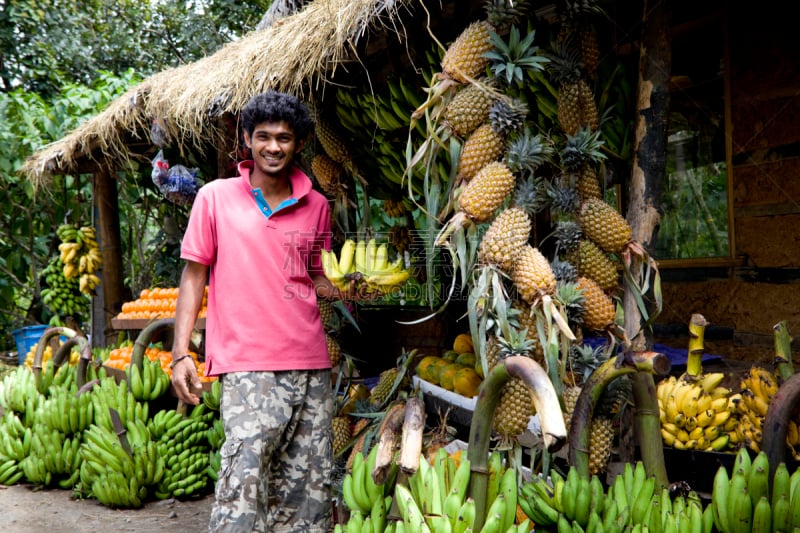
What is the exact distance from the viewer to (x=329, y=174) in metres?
4.11

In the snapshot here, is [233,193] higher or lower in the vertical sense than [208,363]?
higher

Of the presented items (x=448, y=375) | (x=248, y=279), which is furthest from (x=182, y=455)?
(x=248, y=279)

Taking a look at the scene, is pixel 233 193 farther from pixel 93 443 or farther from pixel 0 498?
pixel 0 498

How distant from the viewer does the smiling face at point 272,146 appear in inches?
97.0

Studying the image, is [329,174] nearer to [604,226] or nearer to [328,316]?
[328,316]

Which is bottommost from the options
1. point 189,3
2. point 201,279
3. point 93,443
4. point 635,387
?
point 93,443

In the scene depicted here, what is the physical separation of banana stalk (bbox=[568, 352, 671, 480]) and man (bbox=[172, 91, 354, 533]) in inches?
41.7

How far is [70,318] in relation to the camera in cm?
770

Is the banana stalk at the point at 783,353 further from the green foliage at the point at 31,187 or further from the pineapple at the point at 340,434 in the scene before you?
the green foliage at the point at 31,187

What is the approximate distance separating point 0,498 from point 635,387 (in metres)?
4.46

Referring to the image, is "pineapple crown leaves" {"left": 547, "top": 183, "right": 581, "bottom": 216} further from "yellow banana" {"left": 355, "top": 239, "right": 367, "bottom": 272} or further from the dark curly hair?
"yellow banana" {"left": 355, "top": 239, "right": 367, "bottom": 272}

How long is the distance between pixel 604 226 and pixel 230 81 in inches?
105

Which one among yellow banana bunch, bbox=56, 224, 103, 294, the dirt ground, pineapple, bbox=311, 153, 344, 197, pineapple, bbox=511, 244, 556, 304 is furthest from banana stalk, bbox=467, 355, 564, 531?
yellow banana bunch, bbox=56, 224, 103, 294

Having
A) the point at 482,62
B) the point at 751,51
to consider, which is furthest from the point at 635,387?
the point at 751,51
